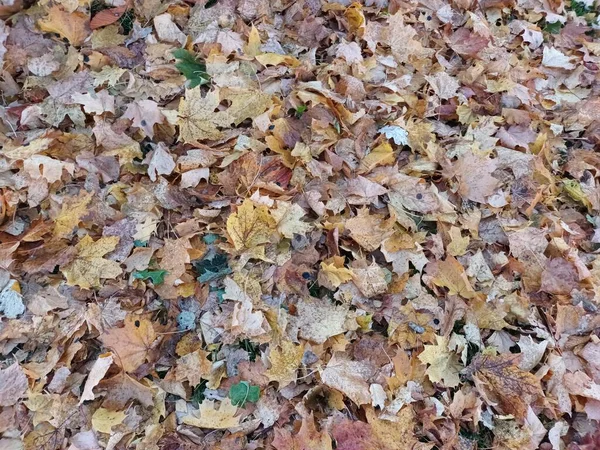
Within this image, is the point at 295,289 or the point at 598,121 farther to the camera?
the point at 598,121

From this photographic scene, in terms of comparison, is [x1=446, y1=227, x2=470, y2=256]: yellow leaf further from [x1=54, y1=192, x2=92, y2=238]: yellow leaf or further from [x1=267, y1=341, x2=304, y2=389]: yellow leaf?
[x1=54, y1=192, x2=92, y2=238]: yellow leaf

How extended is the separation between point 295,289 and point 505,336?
2.56ft

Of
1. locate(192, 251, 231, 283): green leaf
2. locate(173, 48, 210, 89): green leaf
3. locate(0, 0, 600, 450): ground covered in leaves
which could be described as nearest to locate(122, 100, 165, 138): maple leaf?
locate(0, 0, 600, 450): ground covered in leaves

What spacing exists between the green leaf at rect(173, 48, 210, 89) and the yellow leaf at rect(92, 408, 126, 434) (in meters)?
1.28

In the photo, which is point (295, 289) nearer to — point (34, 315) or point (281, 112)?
point (281, 112)

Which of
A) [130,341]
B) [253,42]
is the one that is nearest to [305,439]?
[130,341]

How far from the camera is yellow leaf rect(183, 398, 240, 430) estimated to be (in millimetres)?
1650

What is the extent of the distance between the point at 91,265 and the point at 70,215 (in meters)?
0.22

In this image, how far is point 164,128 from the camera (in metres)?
2.11

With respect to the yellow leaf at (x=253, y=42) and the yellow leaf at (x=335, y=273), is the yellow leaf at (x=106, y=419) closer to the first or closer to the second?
the yellow leaf at (x=335, y=273)

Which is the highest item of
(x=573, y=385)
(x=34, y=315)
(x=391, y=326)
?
(x=34, y=315)

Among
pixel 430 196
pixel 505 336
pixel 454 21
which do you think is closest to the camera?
pixel 505 336

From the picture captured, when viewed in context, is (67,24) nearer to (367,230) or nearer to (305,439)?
(367,230)

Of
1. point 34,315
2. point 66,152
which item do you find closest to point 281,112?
point 66,152
